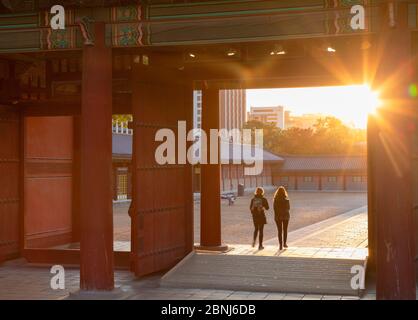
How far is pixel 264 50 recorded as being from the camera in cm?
1382

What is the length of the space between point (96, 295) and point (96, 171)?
2112 millimetres

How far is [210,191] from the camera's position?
16578 mm

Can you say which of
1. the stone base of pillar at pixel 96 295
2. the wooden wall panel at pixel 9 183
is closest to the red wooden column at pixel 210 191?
the wooden wall panel at pixel 9 183

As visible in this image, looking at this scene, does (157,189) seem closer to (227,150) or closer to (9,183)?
(9,183)

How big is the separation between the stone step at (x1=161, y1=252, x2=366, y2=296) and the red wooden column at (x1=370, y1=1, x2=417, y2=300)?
191 centimetres

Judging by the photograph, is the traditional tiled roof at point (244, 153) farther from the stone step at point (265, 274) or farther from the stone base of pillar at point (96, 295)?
the stone base of pillar at point (96, 295)

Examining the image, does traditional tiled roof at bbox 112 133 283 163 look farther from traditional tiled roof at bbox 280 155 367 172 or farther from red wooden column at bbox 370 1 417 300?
red wooden column at bbox 370 1 417 300

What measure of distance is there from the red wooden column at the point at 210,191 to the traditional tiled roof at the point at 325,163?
5812cm

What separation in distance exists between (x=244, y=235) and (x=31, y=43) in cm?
1417

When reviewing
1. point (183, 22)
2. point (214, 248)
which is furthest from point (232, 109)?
point (183, 22)

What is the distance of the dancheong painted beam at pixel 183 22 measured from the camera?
9.86 meters

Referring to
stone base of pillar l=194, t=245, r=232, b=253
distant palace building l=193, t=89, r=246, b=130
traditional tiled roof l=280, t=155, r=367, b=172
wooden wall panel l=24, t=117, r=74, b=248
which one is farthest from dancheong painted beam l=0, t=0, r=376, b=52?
distant palace building l=193, t=89, r=246, b=130

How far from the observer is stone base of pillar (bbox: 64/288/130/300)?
1049 centimetres

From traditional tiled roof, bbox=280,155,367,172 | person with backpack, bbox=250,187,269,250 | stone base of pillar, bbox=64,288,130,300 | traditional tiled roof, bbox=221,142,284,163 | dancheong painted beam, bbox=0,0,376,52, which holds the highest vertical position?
dancheong painted beam, bbox=0,0,376,52
